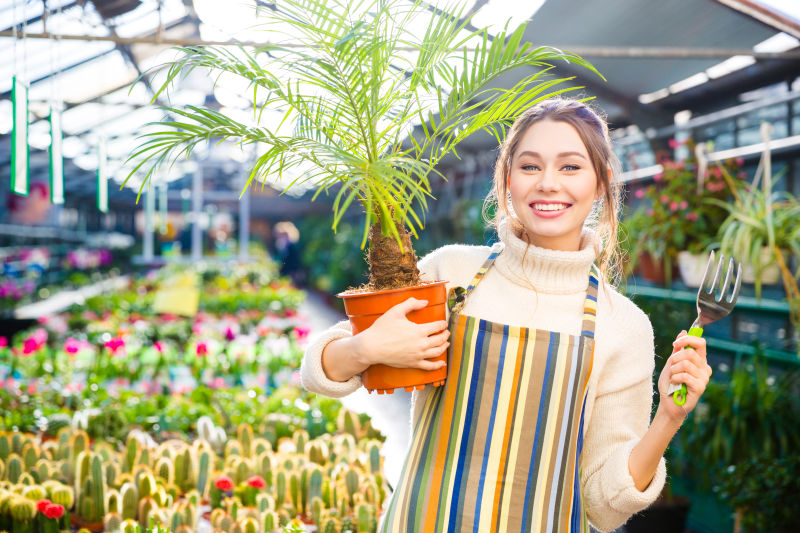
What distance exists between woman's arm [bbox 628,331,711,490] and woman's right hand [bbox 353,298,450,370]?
0.40 meters

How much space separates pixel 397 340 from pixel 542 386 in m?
0.30

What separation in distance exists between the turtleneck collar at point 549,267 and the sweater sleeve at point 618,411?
0.31 feet

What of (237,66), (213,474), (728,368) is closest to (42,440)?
(213,474)

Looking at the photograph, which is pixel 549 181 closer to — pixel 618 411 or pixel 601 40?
pixel 618 411

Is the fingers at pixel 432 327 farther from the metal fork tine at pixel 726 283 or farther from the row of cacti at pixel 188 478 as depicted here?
the row of cacti at pixel 188 478

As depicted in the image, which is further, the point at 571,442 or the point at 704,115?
the point at 704,115

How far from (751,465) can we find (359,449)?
59.8 inches

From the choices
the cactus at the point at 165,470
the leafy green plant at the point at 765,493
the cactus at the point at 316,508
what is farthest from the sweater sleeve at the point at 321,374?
the leafy green plant at the point at 765,493

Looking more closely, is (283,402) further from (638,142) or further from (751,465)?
(638,142)

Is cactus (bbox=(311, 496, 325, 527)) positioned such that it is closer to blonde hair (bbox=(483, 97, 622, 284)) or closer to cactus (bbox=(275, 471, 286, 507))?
cactus (bbox=(275, 471, 286, 507))

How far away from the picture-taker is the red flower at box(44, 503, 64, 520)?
5.82ft

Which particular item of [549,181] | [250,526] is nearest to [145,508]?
[250,526]

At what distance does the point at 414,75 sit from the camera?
1139mm

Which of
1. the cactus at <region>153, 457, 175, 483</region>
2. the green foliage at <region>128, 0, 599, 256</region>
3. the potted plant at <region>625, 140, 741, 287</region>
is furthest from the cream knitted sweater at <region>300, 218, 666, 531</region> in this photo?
the potted plant at <region>625, 140, 741, 287</region>
